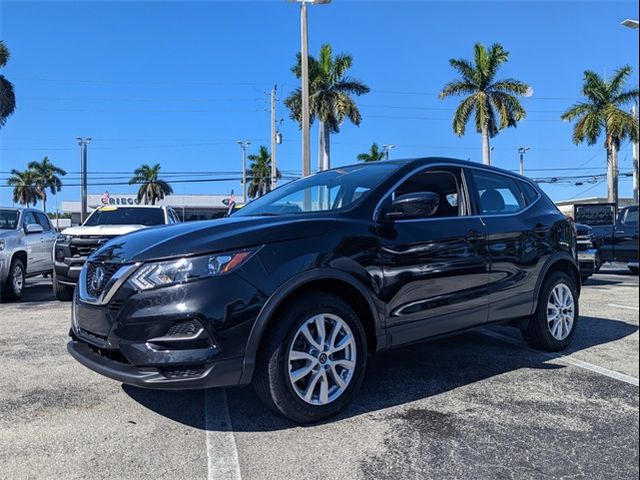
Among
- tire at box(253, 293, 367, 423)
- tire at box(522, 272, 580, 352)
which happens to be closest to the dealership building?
tire at box(522, 272, 580, 352)

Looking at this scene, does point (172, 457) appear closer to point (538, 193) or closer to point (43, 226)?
point (538, 193)

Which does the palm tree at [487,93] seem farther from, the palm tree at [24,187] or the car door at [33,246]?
the palm tree at [24,187]

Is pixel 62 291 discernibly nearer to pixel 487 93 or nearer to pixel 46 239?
pixel 46 239

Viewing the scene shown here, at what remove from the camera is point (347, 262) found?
11.7 ft

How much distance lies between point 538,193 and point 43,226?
9.57 meters

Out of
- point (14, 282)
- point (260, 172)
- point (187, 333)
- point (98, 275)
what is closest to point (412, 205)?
point (187, 333)

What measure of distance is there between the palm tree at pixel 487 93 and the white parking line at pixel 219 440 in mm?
30277

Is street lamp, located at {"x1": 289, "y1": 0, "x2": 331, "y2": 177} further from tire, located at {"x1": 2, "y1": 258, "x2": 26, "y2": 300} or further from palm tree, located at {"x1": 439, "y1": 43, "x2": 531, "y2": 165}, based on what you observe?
palm tree, located at {"x1": 439, "y1": 43, "x2": 531, "y2": 165}

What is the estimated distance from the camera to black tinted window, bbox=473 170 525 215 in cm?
477

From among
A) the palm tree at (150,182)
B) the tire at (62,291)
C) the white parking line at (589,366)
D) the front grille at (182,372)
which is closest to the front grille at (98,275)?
the front grille at (182,372)

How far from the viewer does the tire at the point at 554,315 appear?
506 cm

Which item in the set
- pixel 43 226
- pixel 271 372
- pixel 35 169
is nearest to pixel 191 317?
pixel 271 372

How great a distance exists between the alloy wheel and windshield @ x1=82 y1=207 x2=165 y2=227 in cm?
733

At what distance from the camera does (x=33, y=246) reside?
10062 millimetres
